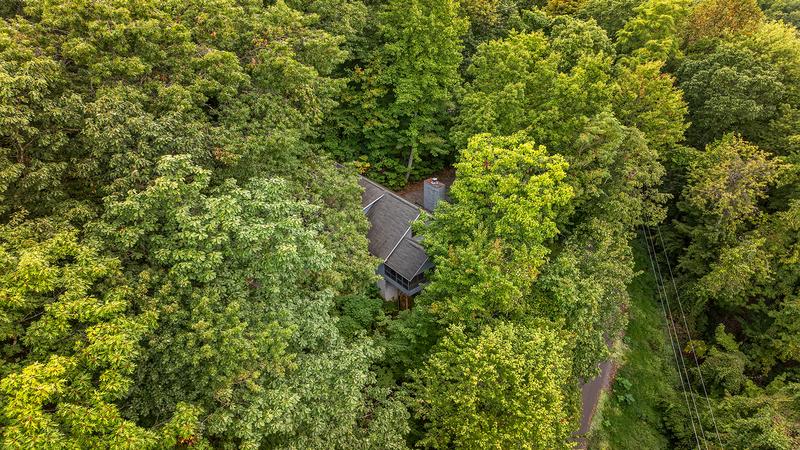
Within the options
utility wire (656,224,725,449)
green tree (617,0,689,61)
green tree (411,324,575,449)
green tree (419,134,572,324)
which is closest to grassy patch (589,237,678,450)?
utility wire (656,224,725,449)

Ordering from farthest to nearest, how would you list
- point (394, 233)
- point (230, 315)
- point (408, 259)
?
point (394, 233), point (408, 259), point (230, 315)

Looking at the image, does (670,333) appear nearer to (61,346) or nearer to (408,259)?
(408,259)

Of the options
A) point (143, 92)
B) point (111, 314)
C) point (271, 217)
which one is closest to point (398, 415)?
point (271, 217)

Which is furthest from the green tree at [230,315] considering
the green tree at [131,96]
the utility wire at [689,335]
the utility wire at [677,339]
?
the utility wire at [677,339]

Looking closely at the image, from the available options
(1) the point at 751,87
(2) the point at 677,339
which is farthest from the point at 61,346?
(1) the point at 751,87

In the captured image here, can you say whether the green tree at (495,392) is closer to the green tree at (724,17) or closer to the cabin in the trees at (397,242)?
the cabin in the trees at (397,242)

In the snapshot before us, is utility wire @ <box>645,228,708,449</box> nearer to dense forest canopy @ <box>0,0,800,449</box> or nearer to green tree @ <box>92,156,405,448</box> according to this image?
dense forest canopy @ <box>0,0,800,449</box>
